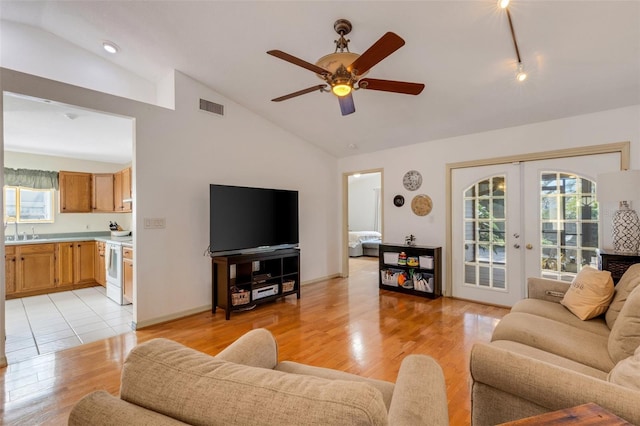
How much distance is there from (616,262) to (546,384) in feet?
8.00

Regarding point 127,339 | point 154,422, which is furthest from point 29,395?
point 154,422

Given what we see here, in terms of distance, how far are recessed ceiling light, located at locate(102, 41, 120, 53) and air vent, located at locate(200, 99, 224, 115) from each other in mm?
983

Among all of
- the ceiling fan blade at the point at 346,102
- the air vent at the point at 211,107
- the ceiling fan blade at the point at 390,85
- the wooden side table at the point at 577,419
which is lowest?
the wooden side table at the point at 577,419

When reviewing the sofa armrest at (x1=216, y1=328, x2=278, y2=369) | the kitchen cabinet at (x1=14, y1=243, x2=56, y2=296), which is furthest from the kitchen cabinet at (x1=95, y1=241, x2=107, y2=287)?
the sofa armrest at (x1=216, y1=328, x2=278, y2=369)

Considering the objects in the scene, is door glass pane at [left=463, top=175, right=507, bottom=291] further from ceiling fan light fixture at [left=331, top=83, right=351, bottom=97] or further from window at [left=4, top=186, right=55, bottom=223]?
window at [left=4, top=186, right=55, bottom=223]

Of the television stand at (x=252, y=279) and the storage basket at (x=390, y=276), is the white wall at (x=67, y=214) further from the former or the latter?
the storage basket at (x=390, y=276)

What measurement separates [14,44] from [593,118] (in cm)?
618

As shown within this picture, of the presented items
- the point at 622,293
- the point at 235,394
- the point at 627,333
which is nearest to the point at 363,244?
the point at 622,293

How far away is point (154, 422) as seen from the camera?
63 centimetres

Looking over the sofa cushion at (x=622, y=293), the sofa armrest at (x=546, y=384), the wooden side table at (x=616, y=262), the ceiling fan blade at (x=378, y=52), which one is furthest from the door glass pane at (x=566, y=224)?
the sofa armrest at (x=546, y=384)

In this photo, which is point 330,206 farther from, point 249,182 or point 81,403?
point 81,403

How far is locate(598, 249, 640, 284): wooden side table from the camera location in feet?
8.74

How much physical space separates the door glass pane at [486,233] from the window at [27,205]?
7.16 meters

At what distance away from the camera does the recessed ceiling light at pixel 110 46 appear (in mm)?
3176
